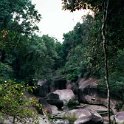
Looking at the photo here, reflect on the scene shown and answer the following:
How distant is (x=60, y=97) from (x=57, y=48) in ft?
85.1

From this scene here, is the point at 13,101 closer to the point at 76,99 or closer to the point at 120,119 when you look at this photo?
the point at 120,119

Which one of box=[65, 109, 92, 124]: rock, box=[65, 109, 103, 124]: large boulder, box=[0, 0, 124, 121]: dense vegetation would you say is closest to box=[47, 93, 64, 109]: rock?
box=[0, 0, 124, 121]: dense vegetation

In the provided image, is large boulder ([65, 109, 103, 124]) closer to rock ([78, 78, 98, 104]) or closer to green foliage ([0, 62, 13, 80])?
green foliage ([0, 62, 13, 80])

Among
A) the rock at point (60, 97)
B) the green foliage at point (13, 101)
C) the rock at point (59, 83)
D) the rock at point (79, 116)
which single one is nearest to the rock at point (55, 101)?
the rock at point (60, 97)

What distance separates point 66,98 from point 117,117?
15.3 m

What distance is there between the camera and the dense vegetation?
17.3 metres

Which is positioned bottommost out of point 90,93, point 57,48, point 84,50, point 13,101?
point 13,101

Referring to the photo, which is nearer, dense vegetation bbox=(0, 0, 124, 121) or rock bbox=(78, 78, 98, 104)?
dense vegetation bbox=(0, 0, 124, 121)

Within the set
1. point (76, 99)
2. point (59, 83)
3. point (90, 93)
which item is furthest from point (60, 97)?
point (59, 83)

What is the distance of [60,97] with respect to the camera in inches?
1820

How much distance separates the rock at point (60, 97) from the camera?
44531 mm

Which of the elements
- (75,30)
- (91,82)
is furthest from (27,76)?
(75,30)

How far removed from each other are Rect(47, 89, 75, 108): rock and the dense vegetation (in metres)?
3.43

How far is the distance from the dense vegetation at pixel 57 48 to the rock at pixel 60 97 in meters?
3.43
